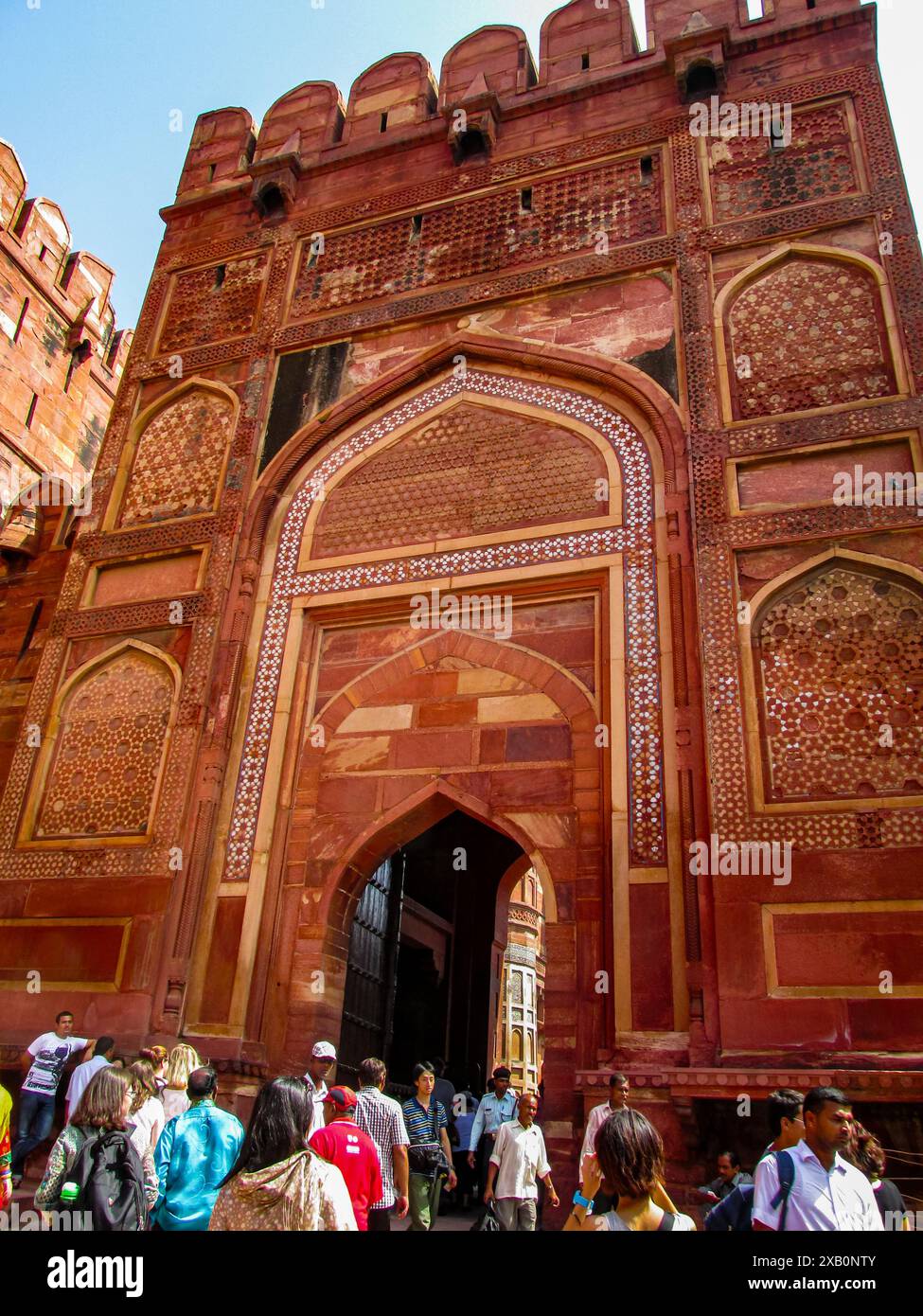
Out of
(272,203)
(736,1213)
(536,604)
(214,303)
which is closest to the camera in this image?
(736,1213)

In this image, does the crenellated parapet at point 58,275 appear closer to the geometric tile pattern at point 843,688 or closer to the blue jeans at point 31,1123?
the blue jeans at point 31,1123

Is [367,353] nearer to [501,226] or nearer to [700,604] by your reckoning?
[501,226]

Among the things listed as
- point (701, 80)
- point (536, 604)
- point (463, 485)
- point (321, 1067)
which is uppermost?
point (701, 80)

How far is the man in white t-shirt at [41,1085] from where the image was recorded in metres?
5.53

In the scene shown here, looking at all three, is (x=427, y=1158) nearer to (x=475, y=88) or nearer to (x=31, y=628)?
(x=31, y=628)

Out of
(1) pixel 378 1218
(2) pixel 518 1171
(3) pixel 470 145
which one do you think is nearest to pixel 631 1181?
(1) pixel 378 1218

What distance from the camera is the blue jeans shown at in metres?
5.50

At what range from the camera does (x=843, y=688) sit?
5570 mm

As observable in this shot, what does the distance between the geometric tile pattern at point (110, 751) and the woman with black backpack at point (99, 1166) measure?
14.6ft

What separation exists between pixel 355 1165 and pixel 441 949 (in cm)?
672

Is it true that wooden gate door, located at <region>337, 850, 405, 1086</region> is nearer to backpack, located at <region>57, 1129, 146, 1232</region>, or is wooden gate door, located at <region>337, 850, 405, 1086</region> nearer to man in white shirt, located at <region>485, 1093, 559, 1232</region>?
man in white shirt, located at <region>485, 1093, 559, 1232</region>

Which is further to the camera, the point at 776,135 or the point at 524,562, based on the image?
A: the point at 776,135

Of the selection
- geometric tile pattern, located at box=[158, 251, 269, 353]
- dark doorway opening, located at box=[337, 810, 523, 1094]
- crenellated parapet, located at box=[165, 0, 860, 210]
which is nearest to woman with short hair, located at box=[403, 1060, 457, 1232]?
dark doorway opening, located at box=[337, 810, 523, 1094]

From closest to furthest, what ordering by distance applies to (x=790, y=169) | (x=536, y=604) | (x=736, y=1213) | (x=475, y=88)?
(x=736, y=1213), (x=536, y=604), (x=790, y=169), (x=475, y=88)
